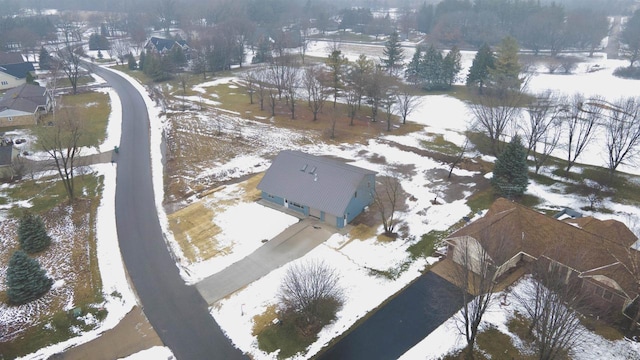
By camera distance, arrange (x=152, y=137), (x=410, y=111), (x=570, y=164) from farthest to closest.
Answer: (x=410, y=111) → (x=152, y=137) → (x=570, y=164)

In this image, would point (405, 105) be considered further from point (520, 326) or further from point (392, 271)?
point (520, 326)

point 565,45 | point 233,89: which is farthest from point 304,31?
point 565,45

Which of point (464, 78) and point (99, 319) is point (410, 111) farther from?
point (99, 319)

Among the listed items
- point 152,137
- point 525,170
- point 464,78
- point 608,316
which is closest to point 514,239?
point 608,316

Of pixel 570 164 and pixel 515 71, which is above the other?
pixel 515 71

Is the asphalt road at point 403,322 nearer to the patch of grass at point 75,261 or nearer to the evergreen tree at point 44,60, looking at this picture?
the patch of grass at point 75,261

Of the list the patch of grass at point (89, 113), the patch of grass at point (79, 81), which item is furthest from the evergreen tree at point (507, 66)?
the patch of grass at point (79, 81)

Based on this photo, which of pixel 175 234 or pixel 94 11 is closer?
pixel 175 234

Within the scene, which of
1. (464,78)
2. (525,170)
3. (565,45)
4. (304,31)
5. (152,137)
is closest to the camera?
(525,170)

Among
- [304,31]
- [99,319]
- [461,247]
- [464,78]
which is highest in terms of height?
[304,31]

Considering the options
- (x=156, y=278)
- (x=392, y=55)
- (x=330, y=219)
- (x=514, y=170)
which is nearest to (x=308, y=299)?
(x=330, y=219)
